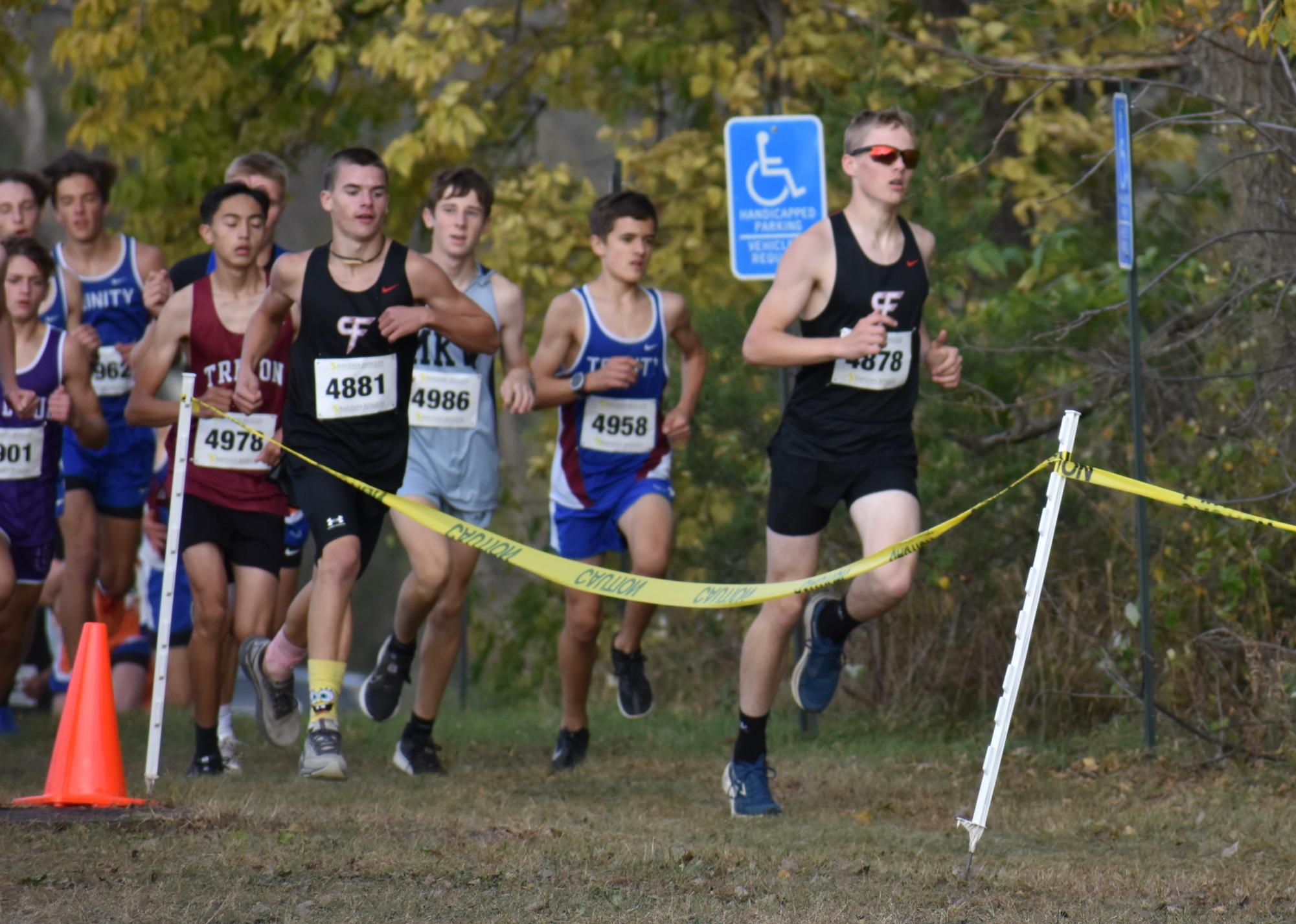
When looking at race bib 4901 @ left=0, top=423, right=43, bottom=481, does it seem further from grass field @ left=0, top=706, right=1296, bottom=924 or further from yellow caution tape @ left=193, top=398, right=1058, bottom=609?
yellow caution tape @ left=193, top=398, right=1058, bottom=609

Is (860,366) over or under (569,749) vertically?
over

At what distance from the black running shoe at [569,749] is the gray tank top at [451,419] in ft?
3.82

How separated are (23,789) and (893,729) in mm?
4190

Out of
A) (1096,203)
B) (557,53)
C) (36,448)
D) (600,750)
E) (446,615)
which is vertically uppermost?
(557,53)

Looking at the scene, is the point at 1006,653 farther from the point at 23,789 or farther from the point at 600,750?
the point at 23,789

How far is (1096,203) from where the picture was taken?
13.2 m

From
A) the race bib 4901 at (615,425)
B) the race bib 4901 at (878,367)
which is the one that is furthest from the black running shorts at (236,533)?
the race bib 4901 at (878,367)

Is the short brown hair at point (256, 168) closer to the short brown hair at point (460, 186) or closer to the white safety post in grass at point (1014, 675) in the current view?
the short brown hair at point (460, 186)

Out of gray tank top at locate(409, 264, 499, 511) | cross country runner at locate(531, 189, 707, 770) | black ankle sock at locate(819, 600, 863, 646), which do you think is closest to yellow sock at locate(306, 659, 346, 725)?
gray tank top at locate(409, 264, 499, 511)

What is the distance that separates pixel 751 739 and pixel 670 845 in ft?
3.11

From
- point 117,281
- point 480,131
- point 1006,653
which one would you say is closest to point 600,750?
point 1006,653

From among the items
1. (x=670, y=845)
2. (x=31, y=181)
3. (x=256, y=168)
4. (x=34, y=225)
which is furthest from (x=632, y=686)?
(x=31, y=181)

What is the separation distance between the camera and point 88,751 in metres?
5.96

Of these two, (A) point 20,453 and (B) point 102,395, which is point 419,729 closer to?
(A) point 20,453
